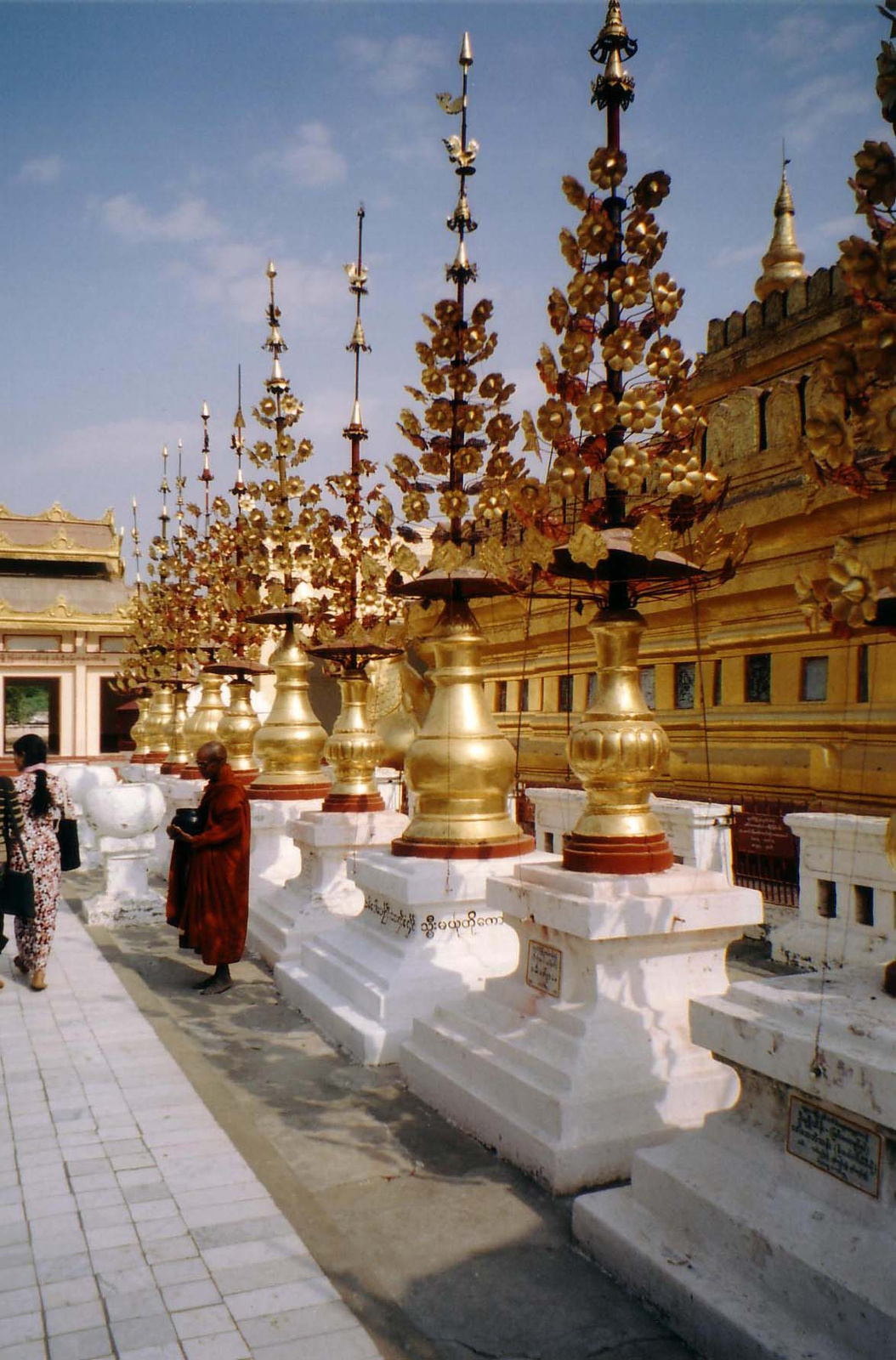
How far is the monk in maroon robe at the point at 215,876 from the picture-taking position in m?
6.88

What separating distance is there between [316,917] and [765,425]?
5324 millimetres

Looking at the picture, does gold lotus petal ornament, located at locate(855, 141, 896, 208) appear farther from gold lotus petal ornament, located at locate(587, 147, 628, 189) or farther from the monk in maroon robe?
the monk in maroon robe

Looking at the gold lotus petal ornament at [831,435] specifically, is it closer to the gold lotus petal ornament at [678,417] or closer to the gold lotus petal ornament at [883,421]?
the gold lotus petal ornament at [883,421]

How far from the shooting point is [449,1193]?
370cm

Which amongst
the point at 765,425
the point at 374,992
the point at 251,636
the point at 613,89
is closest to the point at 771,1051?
the point at 374,992

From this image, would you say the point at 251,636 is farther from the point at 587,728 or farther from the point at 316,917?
the point at 587,728

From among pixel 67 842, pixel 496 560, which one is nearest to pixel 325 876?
pixel 67 842

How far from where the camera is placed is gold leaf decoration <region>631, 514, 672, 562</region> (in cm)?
390

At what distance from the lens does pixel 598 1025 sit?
148 inches

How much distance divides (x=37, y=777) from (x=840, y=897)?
17.2 ft

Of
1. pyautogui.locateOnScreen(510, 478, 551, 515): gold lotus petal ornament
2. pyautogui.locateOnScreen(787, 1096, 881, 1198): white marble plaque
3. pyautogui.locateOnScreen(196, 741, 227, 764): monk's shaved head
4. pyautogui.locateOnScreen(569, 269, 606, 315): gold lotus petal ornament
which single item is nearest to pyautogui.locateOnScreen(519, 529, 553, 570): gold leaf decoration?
pyautogui.locateOnScreen(510, 478, 551, 515): gold lotus petal ornament

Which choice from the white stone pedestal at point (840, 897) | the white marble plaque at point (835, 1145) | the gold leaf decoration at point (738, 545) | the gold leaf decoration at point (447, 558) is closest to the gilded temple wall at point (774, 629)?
the white stone pedestal at point (840, 897)

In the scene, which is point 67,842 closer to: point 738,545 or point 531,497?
point 531,497

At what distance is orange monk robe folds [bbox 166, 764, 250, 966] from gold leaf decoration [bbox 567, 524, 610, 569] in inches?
155
